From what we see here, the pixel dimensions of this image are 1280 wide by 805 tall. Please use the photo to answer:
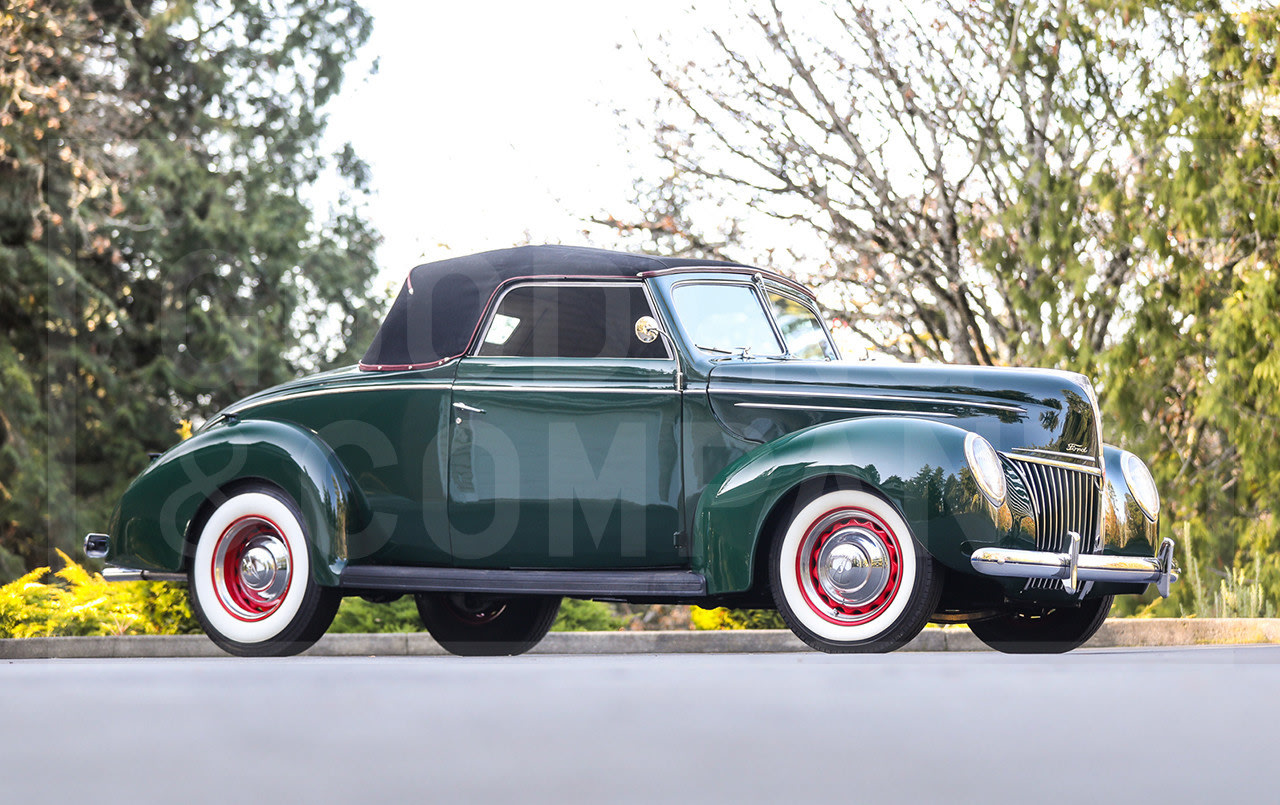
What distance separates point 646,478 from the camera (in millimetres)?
7020

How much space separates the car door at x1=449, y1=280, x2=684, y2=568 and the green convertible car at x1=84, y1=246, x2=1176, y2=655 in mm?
12

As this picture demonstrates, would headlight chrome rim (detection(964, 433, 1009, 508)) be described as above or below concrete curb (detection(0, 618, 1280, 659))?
above

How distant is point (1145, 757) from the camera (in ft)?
14.0

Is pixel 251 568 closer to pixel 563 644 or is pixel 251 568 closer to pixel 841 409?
pixel 563 644

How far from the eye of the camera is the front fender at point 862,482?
611 cm

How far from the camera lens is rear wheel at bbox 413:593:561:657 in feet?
28.4

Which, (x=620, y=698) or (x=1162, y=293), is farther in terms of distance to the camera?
(x=1162, y=293)

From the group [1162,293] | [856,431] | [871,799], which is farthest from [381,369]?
[1162,293]

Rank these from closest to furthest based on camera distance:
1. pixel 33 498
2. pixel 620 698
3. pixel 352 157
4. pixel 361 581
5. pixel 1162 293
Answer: pixel 620 698 < pixel 361 581 < pixel 1162 293 < pixel 33 498 < pixel 352 157

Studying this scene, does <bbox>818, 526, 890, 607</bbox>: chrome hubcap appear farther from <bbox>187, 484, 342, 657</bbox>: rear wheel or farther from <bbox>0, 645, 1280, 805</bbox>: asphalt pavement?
<bbox>187, 484, 342, 657</bbox>: rear wheel

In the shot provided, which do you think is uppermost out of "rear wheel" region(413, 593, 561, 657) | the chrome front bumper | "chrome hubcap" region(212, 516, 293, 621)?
the chrome front bumper

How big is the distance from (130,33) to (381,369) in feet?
57.0

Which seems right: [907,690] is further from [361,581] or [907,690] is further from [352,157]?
[352,157]

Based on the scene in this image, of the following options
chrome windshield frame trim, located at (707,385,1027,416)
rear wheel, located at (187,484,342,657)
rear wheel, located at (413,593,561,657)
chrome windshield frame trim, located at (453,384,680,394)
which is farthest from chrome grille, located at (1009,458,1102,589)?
rear wheel, located at (187,484,342,657)
